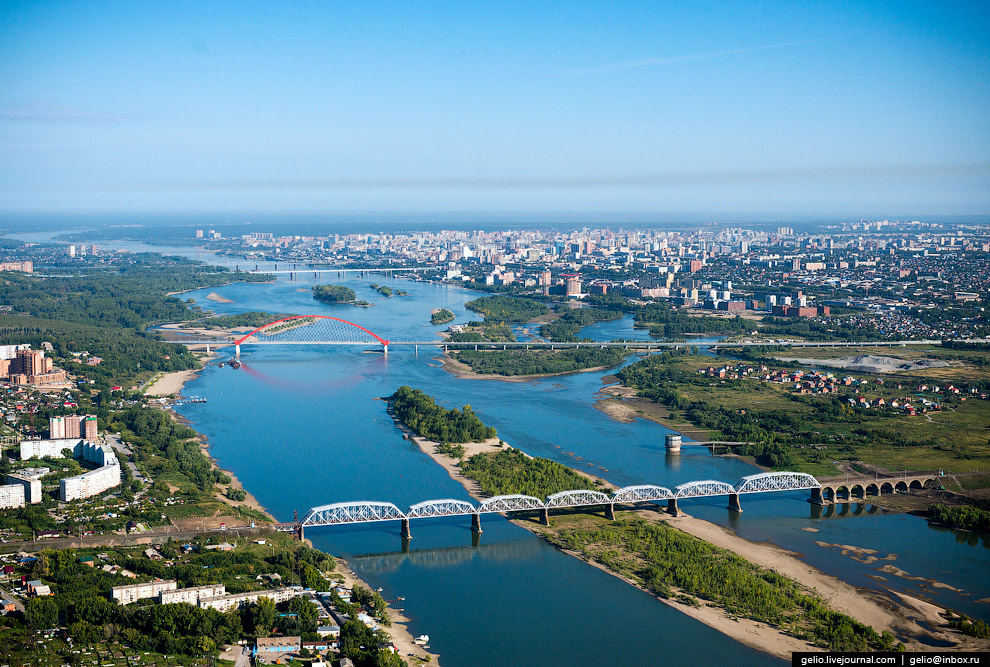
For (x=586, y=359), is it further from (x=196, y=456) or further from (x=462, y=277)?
(x=462, y=277)

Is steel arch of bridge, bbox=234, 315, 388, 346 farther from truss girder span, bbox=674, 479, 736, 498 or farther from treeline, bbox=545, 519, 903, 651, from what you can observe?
treeline, bbox=545, 519, 903, 651

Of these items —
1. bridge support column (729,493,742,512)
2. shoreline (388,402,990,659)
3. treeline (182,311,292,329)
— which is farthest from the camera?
treeline (182,311,292,329)

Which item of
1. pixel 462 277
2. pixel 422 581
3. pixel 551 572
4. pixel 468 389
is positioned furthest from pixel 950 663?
pixel 462 277

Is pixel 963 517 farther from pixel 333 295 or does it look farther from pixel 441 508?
pixel 333 295

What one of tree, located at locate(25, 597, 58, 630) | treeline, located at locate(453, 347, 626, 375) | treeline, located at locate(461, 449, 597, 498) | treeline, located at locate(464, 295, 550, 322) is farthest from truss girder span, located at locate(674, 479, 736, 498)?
treeline, located at locate(464, 295, 550, 322)

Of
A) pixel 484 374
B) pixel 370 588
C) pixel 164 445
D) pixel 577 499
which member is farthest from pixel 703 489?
pixel 484 374

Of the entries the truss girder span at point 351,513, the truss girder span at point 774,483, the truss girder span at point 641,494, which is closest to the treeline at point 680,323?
the truss girder span at point 774,483
